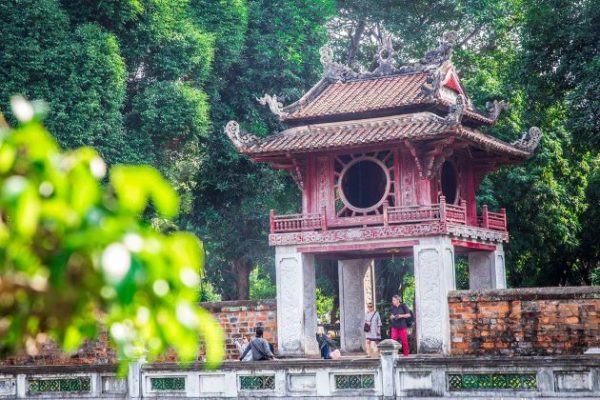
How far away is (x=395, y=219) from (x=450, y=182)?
3095 mm

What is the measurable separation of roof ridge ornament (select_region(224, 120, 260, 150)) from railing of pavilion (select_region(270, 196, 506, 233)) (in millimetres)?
1876

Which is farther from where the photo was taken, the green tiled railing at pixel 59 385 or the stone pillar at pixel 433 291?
the stone pillar at pixel 433 291

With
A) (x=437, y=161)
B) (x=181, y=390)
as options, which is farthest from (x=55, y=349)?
(x=437, y=161)

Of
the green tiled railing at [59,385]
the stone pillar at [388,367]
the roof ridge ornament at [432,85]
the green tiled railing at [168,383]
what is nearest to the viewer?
the stone pillar at [388,367]

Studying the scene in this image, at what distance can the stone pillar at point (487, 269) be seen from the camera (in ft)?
83.6

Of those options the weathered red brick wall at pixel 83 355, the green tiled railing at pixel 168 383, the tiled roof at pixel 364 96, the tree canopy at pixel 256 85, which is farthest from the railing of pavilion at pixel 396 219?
the green tiled railing at pixel 168 383

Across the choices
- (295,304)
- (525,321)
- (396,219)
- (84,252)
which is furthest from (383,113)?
(84,252)

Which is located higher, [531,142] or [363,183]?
[531,142]

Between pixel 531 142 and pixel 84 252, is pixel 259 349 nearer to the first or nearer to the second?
pixel 531 142

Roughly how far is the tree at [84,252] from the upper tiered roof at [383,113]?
19.4 metres

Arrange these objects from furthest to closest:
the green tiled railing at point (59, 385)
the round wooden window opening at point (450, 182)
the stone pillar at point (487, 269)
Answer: the round wooden window opening at point (450, 182)
the stone pillar at point (487, 269)
the green tiled railing at point (59, 385)

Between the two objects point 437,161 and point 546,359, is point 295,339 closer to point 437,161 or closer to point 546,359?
point 437,161

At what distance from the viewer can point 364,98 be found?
25266 mm

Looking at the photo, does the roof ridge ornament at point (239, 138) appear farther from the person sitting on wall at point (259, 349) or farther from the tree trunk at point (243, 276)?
the tree trunk at point (243, 276)
